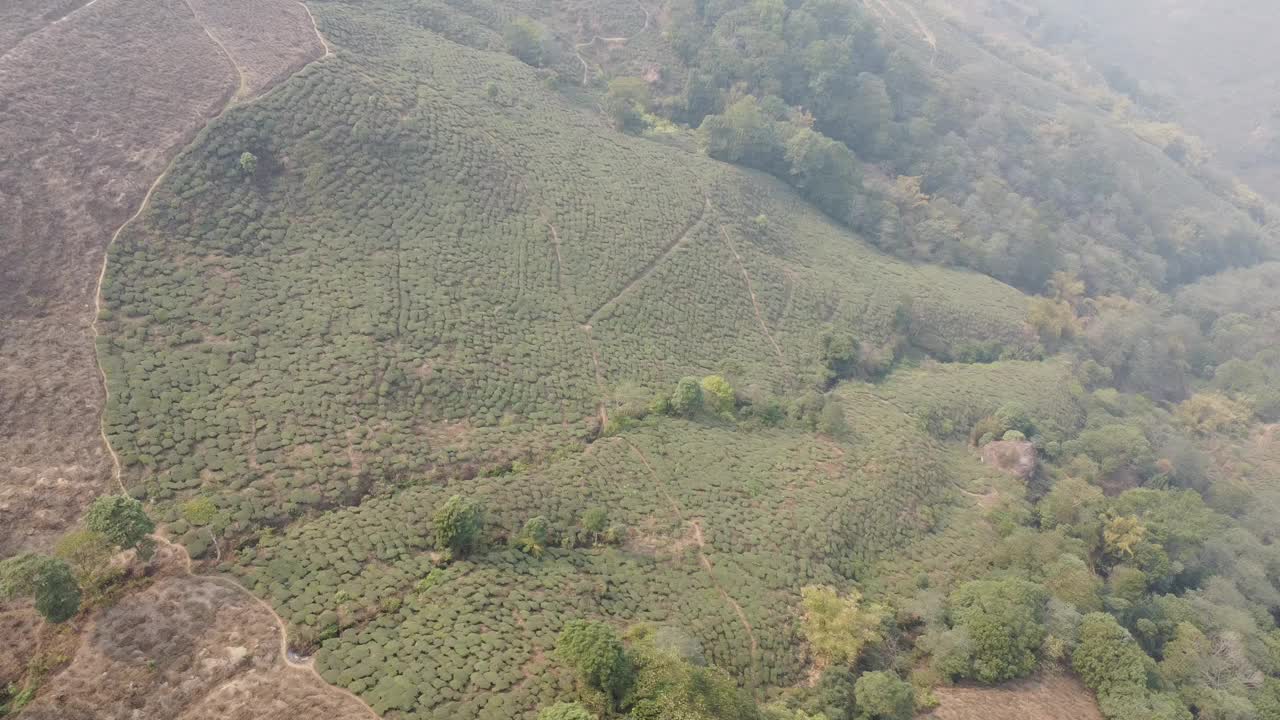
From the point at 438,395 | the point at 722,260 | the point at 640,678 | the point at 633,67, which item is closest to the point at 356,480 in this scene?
the point at 438,395

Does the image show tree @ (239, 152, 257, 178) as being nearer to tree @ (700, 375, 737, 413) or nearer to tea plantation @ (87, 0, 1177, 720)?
tea plantation @ (87, 0, 1177, 720)

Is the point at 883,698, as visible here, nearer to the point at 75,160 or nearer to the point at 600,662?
the point at 600,662

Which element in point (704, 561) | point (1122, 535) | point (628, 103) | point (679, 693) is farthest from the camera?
point (628, 103)

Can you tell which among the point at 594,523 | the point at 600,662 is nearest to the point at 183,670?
the point at 600,662

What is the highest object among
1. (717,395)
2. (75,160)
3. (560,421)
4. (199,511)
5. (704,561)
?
(75,160)

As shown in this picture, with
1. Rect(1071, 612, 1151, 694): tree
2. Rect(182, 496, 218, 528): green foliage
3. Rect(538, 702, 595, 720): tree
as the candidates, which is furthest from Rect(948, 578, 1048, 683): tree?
Rect(182, 496, 218, 528): green foliage

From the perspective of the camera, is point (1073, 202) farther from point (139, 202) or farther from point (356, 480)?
point (139, 202)
